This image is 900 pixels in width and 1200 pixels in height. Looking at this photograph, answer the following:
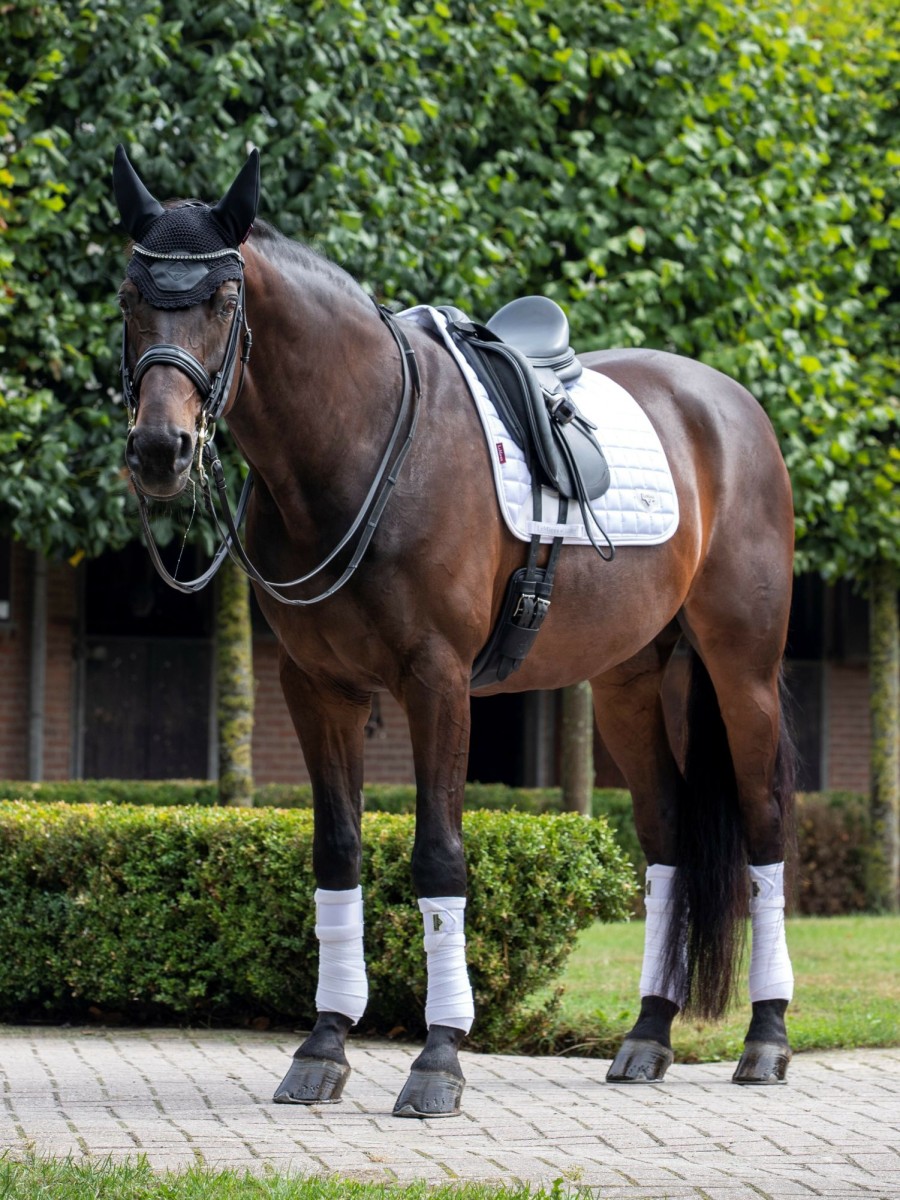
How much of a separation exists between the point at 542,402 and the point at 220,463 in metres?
1.16

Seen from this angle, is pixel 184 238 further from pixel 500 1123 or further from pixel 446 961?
pixel 500 1123

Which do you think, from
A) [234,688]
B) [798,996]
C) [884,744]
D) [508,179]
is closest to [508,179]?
[508,179]

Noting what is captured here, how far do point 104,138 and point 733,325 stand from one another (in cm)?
421

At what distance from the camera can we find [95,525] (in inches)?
368

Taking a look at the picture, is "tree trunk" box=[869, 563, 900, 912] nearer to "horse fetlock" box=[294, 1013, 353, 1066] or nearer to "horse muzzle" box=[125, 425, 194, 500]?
"horse fetlock" box=[294, 1013, 353, 1066]

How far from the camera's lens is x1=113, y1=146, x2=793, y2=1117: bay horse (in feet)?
14.6

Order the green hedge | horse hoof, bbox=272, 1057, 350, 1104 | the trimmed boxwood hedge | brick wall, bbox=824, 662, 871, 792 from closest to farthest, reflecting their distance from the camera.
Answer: horse hoof, bbox=272, 1057, 350, 1104
the green hedge
the trimmed boxwood hedge
brick wall, bbox=824, 662, 871, 792

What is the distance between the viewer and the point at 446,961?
486 cm

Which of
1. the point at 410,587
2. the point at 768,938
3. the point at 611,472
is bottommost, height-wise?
the point at 768,938

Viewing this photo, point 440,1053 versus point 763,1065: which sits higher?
point 440,1053

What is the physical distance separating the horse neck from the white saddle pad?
1.35 ft

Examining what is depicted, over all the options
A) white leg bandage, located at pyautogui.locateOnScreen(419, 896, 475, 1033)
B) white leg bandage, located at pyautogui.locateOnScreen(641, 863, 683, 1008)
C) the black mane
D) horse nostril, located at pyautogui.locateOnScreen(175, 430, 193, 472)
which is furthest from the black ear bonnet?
white leg bandage, located at pyautogui.locateOnScreen(641, 863, 683, 1008)

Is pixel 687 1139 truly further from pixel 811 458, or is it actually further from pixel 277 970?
pixel 811 458

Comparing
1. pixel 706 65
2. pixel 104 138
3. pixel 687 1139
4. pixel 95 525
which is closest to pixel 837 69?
pixel 706 65
